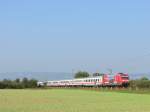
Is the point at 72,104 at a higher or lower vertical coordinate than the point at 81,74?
lower

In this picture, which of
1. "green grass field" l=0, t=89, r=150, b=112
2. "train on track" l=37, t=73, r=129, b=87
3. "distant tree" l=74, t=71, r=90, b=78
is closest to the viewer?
"green grass field" l=0, t=89, r=150, b=112

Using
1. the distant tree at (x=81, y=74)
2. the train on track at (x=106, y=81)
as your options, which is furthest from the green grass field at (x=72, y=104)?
the distant tree at (x=81, y=74)

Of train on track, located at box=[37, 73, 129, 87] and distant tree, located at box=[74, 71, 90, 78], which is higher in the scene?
distant tree, located at box=[74, 71, 90, 78]

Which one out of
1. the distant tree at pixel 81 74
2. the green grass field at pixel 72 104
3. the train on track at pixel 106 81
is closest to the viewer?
the green grass field at pixel 72 104

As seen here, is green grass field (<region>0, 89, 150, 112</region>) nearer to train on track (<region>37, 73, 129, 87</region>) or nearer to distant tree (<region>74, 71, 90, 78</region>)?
train on track (<region>37, 73, 129, 87</region>)

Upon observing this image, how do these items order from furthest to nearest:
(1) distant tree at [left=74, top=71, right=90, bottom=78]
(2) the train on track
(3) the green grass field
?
(1) distant tree at [left=74, top=71, right=90, bottom=78] < (2) the train on track < (3) the green grass field

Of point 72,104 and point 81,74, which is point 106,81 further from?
point 81,74

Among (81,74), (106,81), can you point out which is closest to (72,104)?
→ (106,81)

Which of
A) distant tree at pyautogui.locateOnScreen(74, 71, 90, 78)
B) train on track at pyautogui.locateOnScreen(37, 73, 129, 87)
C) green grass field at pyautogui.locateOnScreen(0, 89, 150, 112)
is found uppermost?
distant tree at pyautogui.locateOnScreen(74, 71, 90, 78)

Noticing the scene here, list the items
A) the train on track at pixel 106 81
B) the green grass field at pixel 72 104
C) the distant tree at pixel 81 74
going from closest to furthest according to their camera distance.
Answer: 1. the green grass field at pixel 72 104
2. the train on track at pixel 106 81
3. the distant tree at pixel 81 74

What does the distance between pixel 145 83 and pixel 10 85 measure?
4118 cm

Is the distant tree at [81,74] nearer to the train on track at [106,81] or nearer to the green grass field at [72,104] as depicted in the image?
the train on track at [106,81]

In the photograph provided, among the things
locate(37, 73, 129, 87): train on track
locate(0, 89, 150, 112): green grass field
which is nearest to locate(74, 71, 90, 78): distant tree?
locate(37, 73, 129, 87): train on track

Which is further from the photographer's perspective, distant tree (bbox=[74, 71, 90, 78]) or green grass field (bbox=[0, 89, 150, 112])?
distant tree (bbox=[74, 71, 90, 78])
